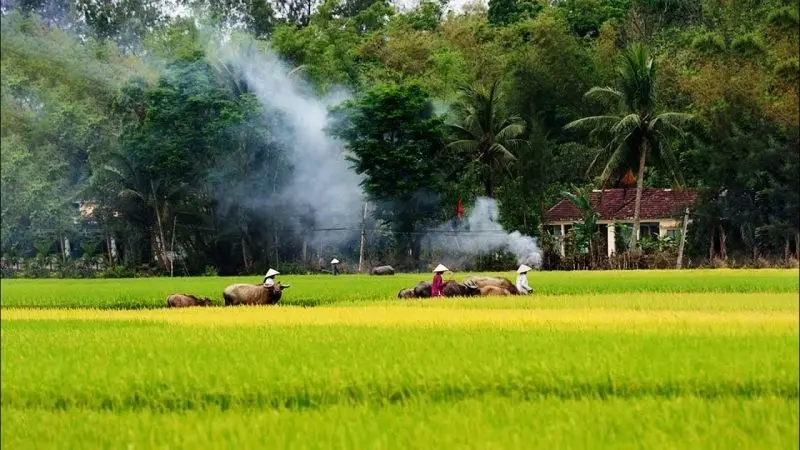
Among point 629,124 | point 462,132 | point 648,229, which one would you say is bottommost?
point 648,229

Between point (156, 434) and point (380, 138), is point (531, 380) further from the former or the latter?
point (380, 138)

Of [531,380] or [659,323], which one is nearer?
[531,380]

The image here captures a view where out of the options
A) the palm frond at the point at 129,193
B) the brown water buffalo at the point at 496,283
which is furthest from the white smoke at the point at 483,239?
the palm frond at the point at 129,193

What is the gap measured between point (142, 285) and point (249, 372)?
1021 centimetres

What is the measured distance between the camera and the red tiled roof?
39.7ft

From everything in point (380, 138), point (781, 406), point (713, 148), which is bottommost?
point (781, 406)

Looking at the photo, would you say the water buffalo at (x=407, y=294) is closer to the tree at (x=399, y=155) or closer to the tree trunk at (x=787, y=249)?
the tree at (x=399, y=155)

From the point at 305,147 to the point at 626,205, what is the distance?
22.2 feet

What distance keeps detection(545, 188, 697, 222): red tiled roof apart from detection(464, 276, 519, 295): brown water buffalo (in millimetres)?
987

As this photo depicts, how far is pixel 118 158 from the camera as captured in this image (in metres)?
14.9

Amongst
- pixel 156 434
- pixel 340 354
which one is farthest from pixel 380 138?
pixel 156 434

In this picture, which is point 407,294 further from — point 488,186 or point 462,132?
point 462,132

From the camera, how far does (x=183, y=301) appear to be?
13930mm

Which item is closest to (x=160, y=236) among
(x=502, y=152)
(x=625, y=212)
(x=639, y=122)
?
(x=502, y=152)
